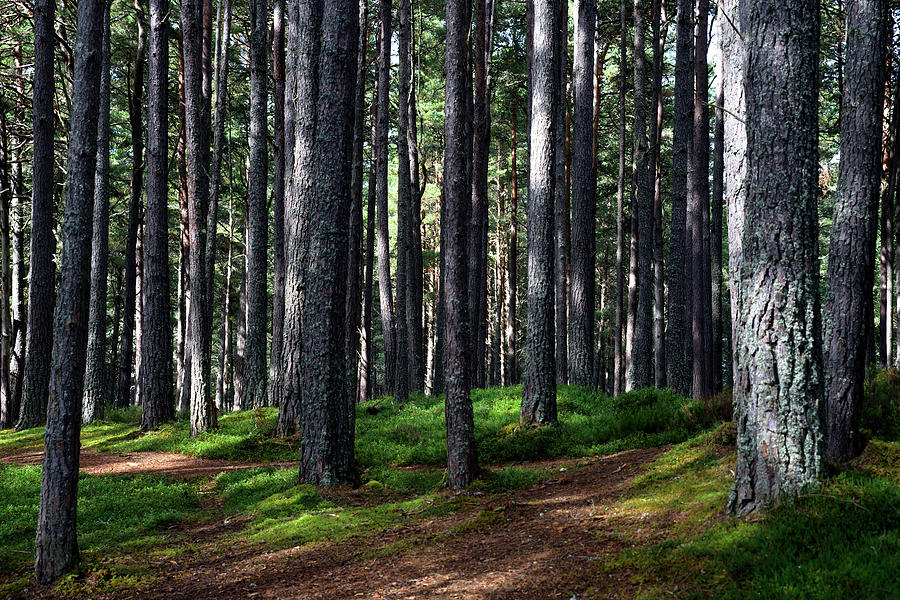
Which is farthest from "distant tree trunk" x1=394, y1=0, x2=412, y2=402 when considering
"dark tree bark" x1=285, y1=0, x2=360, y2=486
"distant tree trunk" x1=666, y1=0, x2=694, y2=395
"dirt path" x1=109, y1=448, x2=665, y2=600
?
"dirt path" x1=109, y1=448, x2=665, y2=600

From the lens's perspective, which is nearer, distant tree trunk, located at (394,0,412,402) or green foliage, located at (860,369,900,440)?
green foliage, located at (860,369,900,440)

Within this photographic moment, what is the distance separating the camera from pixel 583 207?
51.8 ft

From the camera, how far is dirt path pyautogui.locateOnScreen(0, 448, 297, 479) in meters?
11.1

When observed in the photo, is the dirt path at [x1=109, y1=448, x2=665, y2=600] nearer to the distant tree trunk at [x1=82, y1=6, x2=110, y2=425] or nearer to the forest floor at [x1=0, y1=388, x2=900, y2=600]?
the forest floor at [x1=0, y1=388, x2=900, y2=600]

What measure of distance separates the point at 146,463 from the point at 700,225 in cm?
1309

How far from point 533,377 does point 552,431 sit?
985 millimetres

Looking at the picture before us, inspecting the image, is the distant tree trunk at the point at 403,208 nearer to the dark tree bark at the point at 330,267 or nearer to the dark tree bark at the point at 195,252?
the dark tree bark at the point at 195,252

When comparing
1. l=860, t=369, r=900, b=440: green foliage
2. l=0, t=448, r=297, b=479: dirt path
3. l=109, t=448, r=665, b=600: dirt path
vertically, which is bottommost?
l=0, t=448, r=297, b=479: dirt path

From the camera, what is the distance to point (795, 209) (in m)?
5.09

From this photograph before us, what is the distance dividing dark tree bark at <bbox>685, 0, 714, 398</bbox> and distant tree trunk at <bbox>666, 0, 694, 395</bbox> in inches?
11.4

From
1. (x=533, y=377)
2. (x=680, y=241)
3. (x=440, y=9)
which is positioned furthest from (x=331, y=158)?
(x=440, y=9)

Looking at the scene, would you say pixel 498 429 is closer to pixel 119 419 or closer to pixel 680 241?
pixel 680 241

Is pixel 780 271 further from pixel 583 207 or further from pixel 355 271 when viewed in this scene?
pixel 583 207

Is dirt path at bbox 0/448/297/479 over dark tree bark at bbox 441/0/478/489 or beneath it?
beneath
